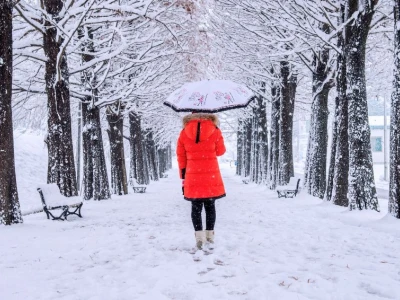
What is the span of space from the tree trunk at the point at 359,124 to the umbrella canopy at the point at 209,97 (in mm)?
3463

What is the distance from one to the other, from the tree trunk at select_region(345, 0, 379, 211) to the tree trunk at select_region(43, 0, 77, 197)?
22.6 feet

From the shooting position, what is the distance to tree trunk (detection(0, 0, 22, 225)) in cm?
678

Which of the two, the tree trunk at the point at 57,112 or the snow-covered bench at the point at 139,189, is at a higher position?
the tree trunk at the point at 57,112

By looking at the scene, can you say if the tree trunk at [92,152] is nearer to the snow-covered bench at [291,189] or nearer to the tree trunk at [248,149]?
the snow-covered bench at [291,189]

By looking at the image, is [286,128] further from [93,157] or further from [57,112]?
[57,112]

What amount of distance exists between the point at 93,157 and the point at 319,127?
826 centimetres

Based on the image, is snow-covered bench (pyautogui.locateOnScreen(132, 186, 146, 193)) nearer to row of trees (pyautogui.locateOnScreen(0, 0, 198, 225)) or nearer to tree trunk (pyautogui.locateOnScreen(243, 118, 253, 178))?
row of trees (pyautogui.locateOnScreen(0, 0, 198, 225))

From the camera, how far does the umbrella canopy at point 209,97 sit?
4.90 meters

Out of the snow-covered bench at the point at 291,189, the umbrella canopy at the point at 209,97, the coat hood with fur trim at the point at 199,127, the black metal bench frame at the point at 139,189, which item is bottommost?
the black metal bench frame at the point at 139,189

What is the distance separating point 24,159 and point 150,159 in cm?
Result: 1152

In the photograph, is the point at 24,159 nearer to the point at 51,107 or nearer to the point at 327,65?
the point at 51,107

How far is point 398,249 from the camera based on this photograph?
4852 mm

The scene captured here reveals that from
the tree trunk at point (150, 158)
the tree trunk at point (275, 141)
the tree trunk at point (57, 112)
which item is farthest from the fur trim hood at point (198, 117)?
the tree trunk at point (150, 158)

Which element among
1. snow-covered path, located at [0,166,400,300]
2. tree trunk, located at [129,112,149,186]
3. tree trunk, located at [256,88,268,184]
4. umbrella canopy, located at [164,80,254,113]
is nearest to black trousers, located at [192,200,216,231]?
snow-covered path, located at [0,166,400,300]
